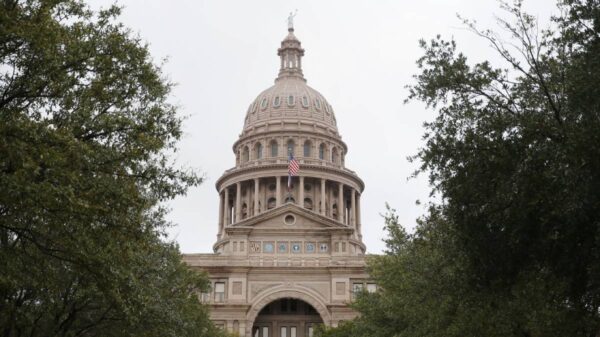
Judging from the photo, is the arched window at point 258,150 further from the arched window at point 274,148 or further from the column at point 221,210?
the column at point 221,210

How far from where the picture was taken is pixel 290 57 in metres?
117

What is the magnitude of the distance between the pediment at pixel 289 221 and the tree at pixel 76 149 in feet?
175

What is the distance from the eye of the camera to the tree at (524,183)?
18.2 m

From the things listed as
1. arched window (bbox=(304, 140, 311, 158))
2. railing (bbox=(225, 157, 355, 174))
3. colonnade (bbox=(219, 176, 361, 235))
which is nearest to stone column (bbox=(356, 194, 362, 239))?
colonnade (bbox=(219, 176, 361, 235))

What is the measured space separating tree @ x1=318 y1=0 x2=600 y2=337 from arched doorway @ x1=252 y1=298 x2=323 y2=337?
180ft

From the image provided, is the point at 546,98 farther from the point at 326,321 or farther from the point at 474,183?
the point at 326,321

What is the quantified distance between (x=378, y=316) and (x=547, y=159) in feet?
75.1

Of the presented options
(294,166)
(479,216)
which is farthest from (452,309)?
(294,166)

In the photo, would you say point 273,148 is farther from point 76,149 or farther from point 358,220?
point 76,149

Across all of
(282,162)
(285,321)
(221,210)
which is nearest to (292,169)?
(282,162)

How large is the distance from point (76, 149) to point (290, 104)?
298ft

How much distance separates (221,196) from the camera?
10388 centimetres

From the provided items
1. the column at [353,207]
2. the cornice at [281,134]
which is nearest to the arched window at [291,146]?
the cornice at [281,134]

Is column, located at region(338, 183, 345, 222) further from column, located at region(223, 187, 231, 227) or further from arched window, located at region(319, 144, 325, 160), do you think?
column, located at region(223, 187, 231, 227)
